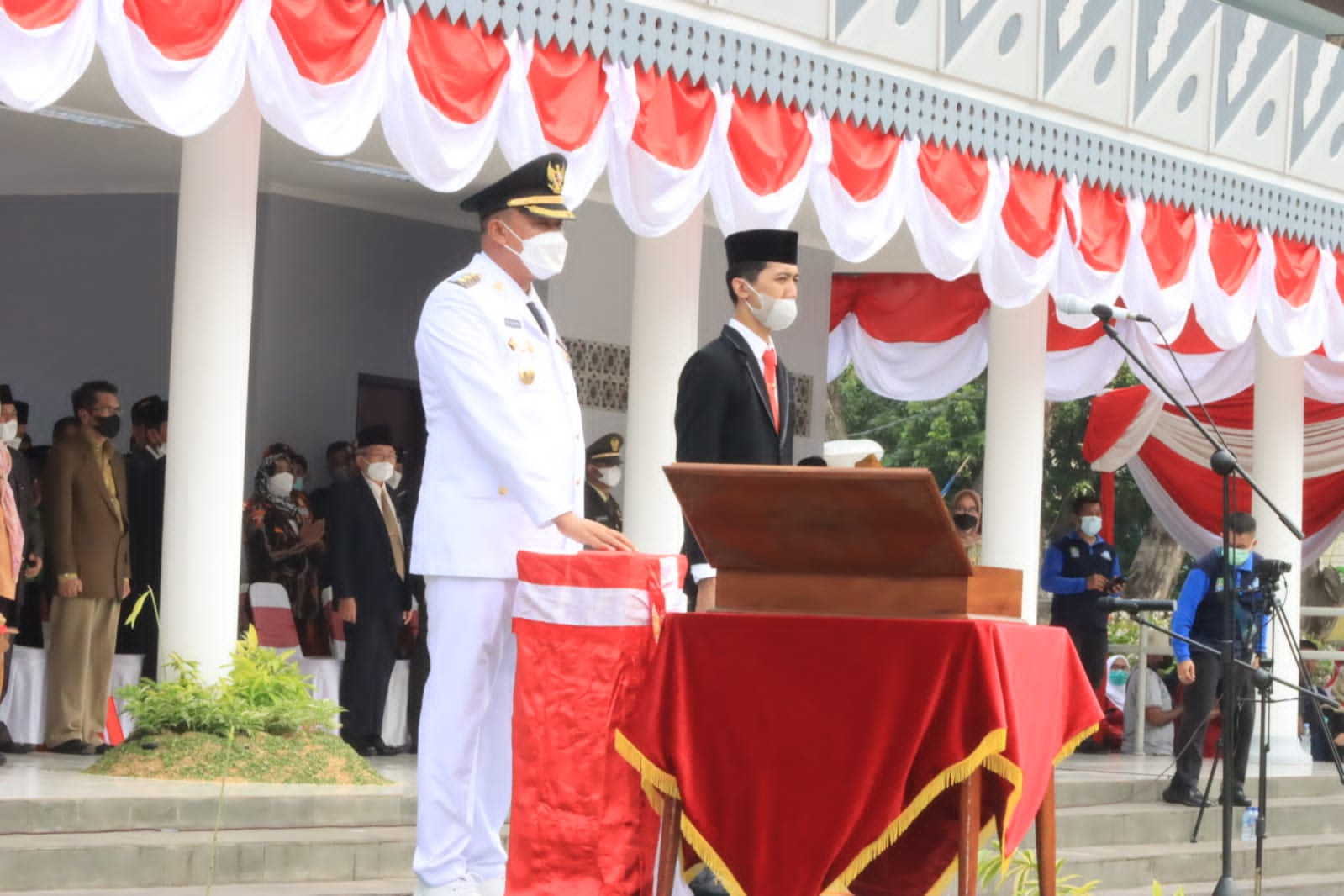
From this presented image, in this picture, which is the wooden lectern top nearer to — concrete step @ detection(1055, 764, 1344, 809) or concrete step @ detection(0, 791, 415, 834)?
concrete step @ detection(0, 791, 415, 834)

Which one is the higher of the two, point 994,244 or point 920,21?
point 920,21

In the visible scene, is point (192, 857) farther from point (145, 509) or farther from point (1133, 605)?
point (145, 509)

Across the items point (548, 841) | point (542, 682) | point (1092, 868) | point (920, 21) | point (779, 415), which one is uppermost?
point (920, 21)

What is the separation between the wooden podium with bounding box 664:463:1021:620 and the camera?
4.61 m

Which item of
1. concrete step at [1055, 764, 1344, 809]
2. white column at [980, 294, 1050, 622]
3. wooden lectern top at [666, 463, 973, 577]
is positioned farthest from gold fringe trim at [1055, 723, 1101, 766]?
white column at [980, 294, 1050, 622]

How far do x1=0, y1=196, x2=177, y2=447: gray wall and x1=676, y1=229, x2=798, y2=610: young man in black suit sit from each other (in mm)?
7899

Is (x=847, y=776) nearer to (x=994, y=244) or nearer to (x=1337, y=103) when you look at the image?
(x=994, y=244)

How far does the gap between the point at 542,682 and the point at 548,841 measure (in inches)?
14.7

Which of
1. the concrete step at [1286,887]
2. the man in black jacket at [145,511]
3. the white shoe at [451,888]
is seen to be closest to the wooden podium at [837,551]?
the white shoe at [451,888]

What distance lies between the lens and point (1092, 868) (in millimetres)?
9469

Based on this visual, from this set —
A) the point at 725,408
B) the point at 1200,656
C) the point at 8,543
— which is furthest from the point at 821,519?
the point at 1200,656

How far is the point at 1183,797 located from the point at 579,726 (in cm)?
694

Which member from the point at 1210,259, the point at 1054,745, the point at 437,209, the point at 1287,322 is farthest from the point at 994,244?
the point at 1054,745

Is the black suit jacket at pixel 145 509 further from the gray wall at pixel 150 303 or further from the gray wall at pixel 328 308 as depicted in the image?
the gray wall at pixel 150 303
